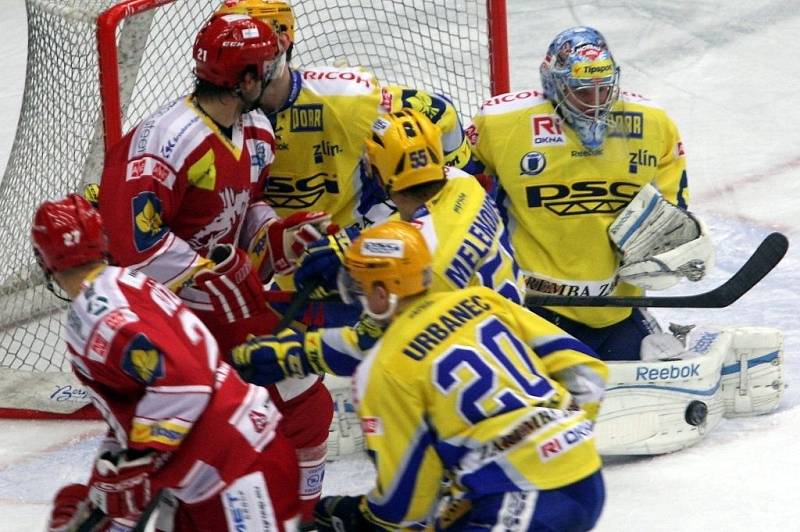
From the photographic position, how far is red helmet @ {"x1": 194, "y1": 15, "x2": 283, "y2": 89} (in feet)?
12.4

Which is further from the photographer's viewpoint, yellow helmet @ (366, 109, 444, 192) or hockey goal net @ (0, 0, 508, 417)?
hockey goal net @ (0, 0, 508, 417)

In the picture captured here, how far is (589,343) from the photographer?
4.63 metres

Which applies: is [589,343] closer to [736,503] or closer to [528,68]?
[736,503]

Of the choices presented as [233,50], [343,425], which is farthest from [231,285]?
[343,425]

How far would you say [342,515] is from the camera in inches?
134

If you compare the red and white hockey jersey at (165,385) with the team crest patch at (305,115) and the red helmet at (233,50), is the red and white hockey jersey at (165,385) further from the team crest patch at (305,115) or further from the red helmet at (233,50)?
the team crest patch at (305,115)

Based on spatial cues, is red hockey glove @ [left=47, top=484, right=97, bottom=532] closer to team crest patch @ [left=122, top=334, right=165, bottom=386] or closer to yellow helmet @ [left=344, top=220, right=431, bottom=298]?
team crest patch @ [left=122, top=334, right=165, bottom=386]

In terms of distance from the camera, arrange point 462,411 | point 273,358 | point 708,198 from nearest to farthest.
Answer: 1. point 462,411
2. point 273,358
3. point 708,198

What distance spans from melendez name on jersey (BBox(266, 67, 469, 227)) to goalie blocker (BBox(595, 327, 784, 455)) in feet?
2.54

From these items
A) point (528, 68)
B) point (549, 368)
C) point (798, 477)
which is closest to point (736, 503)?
point (798, 477)

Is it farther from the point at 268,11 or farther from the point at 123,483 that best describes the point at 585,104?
the point at 123,483

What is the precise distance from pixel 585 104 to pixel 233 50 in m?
1.13

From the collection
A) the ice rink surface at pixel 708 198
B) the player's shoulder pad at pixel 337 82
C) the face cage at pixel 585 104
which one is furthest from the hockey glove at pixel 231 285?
the face cage at pixel 585 104

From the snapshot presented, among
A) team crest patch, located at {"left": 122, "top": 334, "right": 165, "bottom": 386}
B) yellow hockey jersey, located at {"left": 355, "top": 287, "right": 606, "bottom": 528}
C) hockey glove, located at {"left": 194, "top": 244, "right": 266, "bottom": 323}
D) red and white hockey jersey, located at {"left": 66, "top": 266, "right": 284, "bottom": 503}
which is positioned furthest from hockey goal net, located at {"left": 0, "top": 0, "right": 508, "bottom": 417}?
yellow hockey jersey, located at {"left": 355, "top": 287, "right": 606, "bottom": 528}
